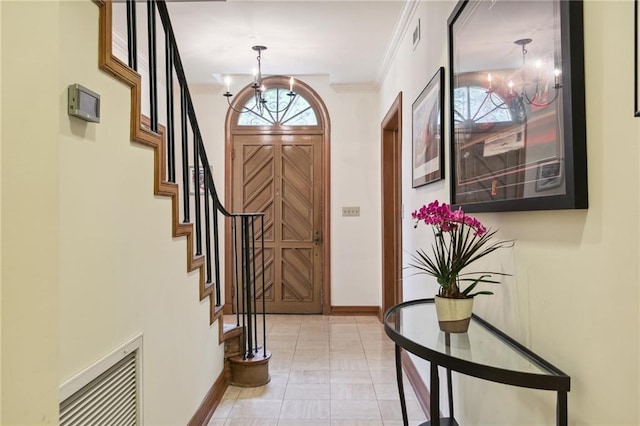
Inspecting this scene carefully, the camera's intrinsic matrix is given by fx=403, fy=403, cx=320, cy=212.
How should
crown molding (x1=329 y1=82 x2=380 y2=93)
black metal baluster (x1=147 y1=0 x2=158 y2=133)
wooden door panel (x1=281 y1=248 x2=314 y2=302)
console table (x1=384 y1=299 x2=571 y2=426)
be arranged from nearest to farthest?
console table (x1=384 y1=299 x2=571 y2=426) → black metal baluster (x1=147 y1=0 x2=158 y2=133) → crown molding (x1=329 y1=82 x2=380 y2=93) → wooden door panel (x1=281 y1=248 x2=314 y2=302)

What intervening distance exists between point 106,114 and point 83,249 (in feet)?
1.52

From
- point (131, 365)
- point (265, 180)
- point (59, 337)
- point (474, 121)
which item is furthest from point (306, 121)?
point (59, 337)

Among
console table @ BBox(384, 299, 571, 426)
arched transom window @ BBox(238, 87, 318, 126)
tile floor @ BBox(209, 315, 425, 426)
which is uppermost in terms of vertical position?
arched transom window @ BBox(238, 87, 318, 126)

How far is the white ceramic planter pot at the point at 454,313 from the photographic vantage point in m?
1.38

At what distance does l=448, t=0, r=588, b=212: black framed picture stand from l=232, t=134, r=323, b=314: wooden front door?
311 centimetres

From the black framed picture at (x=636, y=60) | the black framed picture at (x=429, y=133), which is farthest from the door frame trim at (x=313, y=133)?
the black framed picture at (x=636, y=60)

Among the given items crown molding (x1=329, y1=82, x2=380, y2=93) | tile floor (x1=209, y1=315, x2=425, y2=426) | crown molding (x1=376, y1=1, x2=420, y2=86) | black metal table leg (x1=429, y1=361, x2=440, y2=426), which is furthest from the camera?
crown molding (x1=329, y1=82, x2=380, y2=93)

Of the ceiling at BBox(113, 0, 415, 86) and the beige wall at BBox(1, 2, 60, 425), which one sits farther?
the ceiling at BBox(113, 0, 415, 86)

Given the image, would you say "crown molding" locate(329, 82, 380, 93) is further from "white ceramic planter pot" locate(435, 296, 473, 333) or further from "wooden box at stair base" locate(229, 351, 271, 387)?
"white ceramic planter pot" locate(435, 296, 473, 333)

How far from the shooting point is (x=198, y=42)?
12.0ft

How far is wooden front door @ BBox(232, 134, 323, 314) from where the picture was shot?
194 inches

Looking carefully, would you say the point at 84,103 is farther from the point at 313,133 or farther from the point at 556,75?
the point at 313,133

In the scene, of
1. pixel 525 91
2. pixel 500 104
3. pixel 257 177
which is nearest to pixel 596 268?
pixel 525 91

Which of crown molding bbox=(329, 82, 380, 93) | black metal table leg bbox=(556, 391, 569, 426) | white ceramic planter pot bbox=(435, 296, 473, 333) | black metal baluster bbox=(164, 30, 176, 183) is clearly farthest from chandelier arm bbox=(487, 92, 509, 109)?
crown molding bbox=(329, 82, 380, 93)
